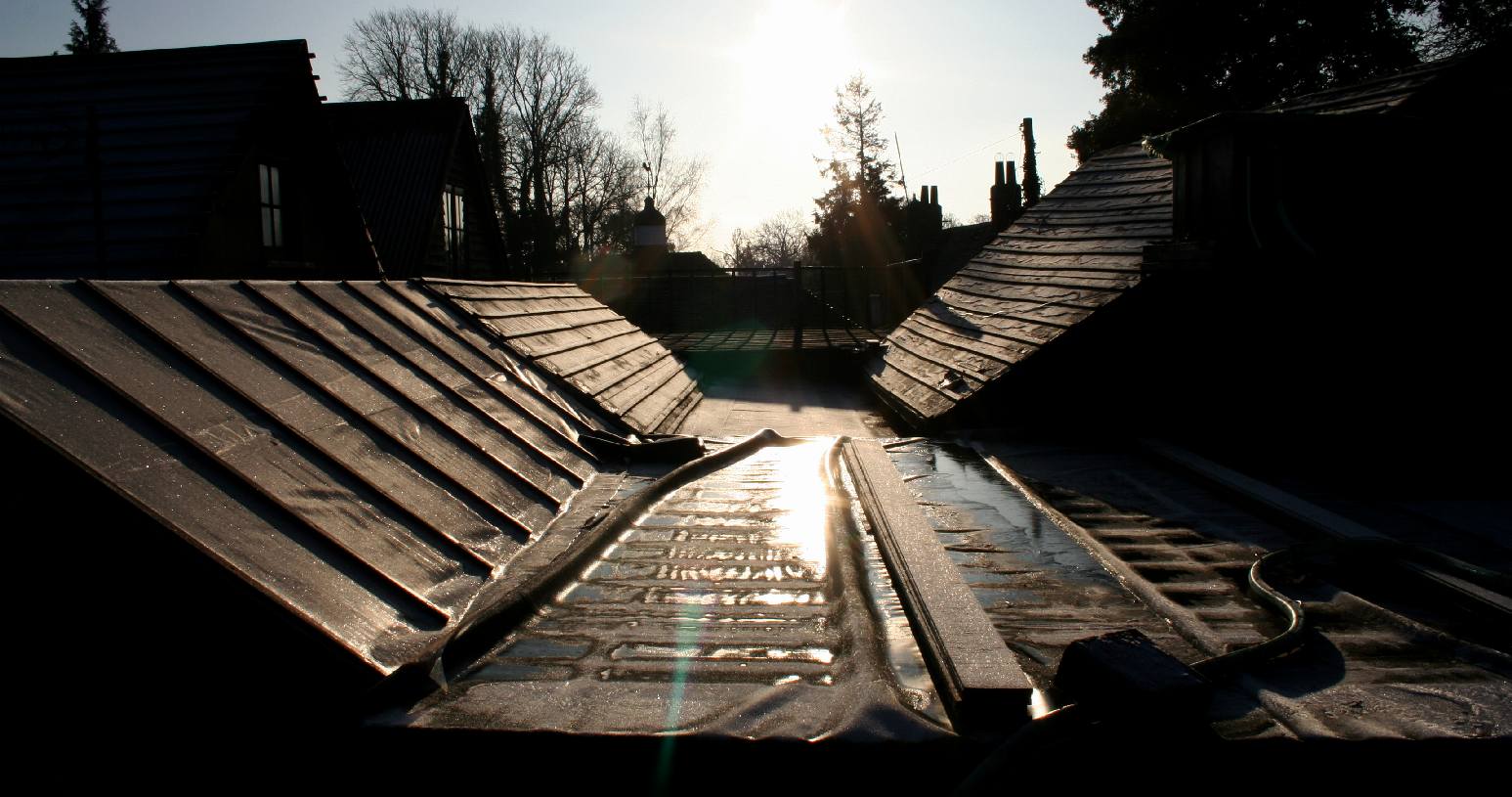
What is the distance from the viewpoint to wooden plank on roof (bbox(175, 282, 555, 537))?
419 centimetres

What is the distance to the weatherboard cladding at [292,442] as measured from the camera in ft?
8.84

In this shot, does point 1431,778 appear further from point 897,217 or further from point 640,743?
point 897,217

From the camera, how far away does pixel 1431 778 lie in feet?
7.68

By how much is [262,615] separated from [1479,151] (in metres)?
9.38

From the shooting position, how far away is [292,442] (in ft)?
11.5

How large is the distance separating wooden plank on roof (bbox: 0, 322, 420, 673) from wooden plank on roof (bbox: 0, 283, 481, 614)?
7cm

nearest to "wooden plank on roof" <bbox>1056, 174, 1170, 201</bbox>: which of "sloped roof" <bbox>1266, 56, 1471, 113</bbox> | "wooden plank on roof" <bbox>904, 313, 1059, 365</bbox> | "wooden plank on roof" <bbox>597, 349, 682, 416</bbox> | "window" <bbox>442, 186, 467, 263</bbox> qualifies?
"sloped roof" <bbox>1266, 56, 1471, 113</bbox>

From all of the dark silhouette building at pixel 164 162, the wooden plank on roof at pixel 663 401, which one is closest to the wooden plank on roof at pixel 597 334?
the wooden plank on roof at pixel 663 401

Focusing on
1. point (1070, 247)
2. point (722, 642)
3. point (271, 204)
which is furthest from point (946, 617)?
point (271, 204)

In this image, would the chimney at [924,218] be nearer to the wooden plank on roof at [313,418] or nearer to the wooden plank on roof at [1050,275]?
the wooden plank on roof at [1050,275]

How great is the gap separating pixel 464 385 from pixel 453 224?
14.9 meters

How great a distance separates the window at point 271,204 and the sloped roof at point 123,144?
1008 mm

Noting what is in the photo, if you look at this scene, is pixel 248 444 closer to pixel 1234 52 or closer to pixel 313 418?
pixel 313 418

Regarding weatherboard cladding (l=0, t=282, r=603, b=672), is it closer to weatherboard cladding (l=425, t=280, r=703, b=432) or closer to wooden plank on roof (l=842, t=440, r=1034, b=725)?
wooden plank on roof (l=842, t=440, r=1034, b=725)
